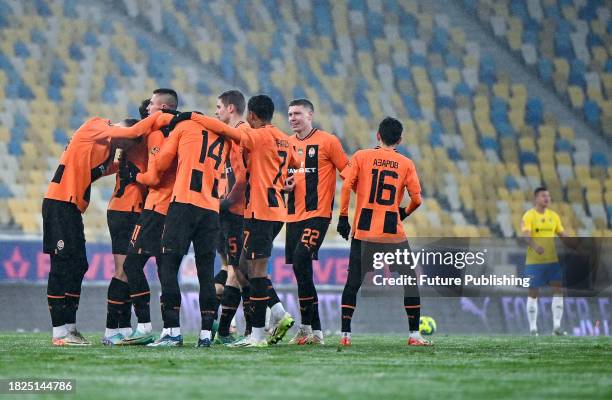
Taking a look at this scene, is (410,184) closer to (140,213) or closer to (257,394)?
(140,213)

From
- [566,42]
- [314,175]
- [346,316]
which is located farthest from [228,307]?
[566,42]

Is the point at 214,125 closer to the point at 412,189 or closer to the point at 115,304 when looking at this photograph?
the point at 115,304

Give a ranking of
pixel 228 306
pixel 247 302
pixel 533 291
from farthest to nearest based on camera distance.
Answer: pixel 533 291 → pixel 247 302 → pixel 228 306

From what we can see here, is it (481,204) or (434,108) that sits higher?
(434,108)

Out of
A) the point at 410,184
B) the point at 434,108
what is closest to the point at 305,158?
the point at 410,184

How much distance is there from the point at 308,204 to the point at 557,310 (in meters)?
5.79

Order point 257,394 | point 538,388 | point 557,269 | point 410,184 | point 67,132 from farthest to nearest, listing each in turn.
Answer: point 67,132, point 557,269, point 410,184, point 538,388, point 257,394

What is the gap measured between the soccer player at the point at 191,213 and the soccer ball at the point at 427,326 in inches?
234

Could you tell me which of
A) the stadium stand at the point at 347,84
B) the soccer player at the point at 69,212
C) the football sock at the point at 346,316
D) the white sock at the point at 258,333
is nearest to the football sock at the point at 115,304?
the soccer player at the point at 69,212

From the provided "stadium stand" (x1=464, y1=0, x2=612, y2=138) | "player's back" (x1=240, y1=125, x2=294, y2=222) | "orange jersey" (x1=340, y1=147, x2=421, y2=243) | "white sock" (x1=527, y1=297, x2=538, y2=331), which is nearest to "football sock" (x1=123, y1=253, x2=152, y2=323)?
"player's back" (x1=240, y1=125, x2=294, y2=222)

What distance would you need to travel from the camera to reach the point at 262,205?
906 centimetres

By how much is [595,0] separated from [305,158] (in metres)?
13.2

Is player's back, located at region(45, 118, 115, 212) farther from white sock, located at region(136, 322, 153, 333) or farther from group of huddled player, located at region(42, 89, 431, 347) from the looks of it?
white sock, located at region(136, 322, 153, 333)

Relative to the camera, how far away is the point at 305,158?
1027 cm
